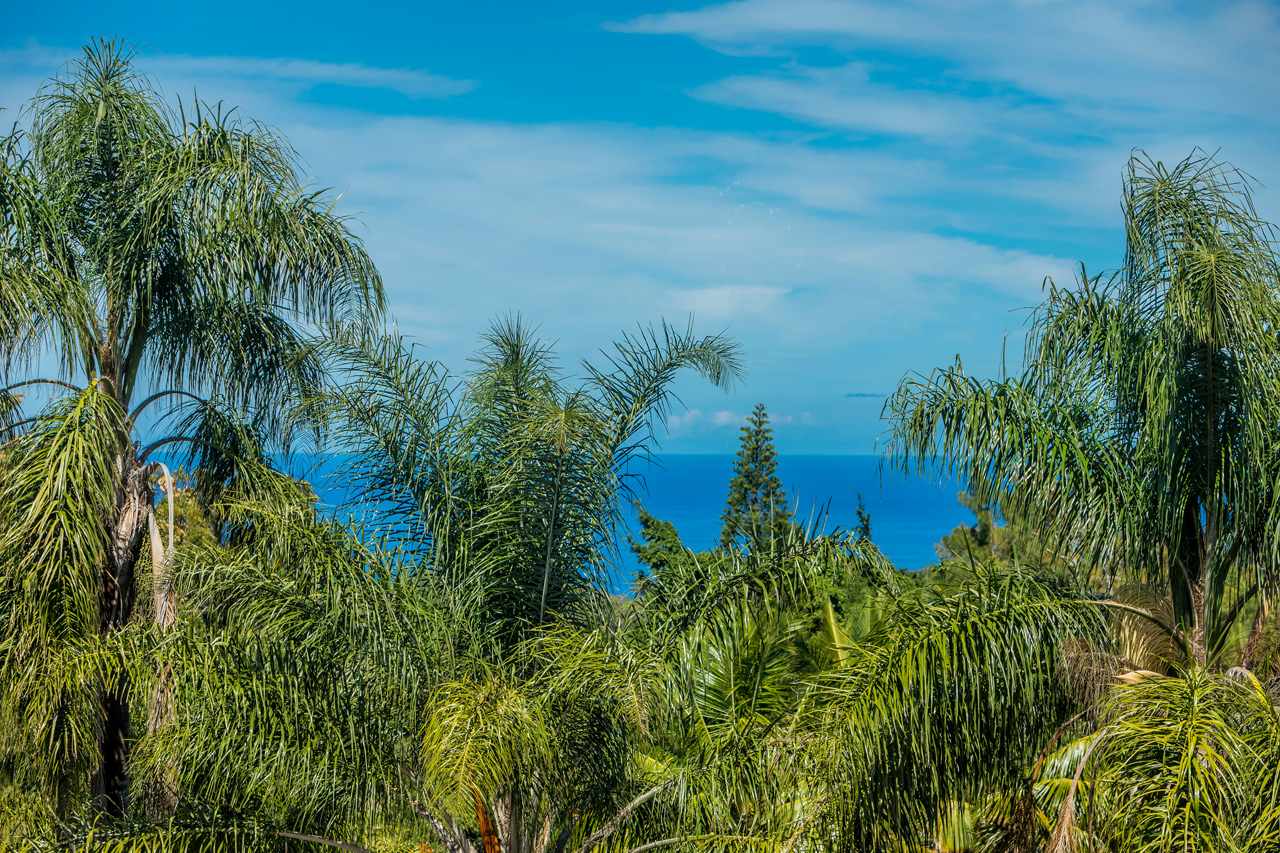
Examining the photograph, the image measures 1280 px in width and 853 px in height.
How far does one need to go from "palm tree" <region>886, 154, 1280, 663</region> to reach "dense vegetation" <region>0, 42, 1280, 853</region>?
0.11ft

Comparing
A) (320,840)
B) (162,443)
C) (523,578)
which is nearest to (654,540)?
(523,578)

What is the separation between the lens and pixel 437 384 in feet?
28.3

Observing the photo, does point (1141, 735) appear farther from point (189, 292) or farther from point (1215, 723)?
point (189, 292)

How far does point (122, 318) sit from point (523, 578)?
13.4 feet

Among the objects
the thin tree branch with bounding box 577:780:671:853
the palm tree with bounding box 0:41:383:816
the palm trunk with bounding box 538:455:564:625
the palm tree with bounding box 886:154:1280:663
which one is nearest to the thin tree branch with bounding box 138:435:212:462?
the palm tree with bounding box 0:41:383:816

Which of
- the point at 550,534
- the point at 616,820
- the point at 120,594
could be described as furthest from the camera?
the point at 550,534

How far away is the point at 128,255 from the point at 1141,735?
821 centimetres

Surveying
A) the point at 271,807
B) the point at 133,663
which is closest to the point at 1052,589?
the point at 271,807

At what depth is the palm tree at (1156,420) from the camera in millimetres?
7328

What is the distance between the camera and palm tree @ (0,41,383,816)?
7000 millimetres

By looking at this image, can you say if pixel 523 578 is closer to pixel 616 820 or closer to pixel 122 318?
pixel 616 820

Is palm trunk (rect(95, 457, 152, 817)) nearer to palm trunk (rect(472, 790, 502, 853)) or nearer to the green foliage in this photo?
palm trunk (rect(472, 790, 502, 853))

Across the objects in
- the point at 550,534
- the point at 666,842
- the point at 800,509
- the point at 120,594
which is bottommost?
the point at 666,842

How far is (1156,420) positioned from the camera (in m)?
7.44
